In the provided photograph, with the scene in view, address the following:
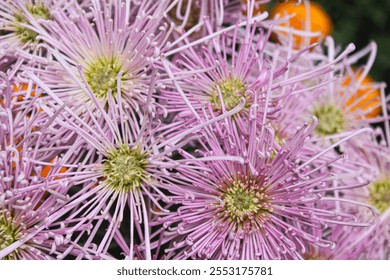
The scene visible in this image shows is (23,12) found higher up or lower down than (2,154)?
higher up

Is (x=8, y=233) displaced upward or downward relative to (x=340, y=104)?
downward

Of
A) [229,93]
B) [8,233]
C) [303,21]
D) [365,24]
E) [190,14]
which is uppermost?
[365,24]

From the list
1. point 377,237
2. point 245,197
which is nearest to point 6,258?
point 245,197

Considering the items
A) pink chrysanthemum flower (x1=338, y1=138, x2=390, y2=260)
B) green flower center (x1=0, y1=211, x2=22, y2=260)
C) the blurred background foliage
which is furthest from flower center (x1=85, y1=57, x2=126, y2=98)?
the blurred background foliage

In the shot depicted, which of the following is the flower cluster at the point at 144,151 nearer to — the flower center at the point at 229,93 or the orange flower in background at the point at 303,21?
the flower center at the point at 229,93

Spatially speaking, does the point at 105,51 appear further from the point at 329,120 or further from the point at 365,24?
the point at 365,24

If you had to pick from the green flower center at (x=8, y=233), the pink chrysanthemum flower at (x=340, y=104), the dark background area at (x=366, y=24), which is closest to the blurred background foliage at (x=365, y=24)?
the dark background area at (x=366, y=24)

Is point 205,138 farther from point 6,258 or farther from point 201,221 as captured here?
point 6,258

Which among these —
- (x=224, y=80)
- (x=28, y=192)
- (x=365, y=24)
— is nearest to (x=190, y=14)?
(x=224, y=80)
